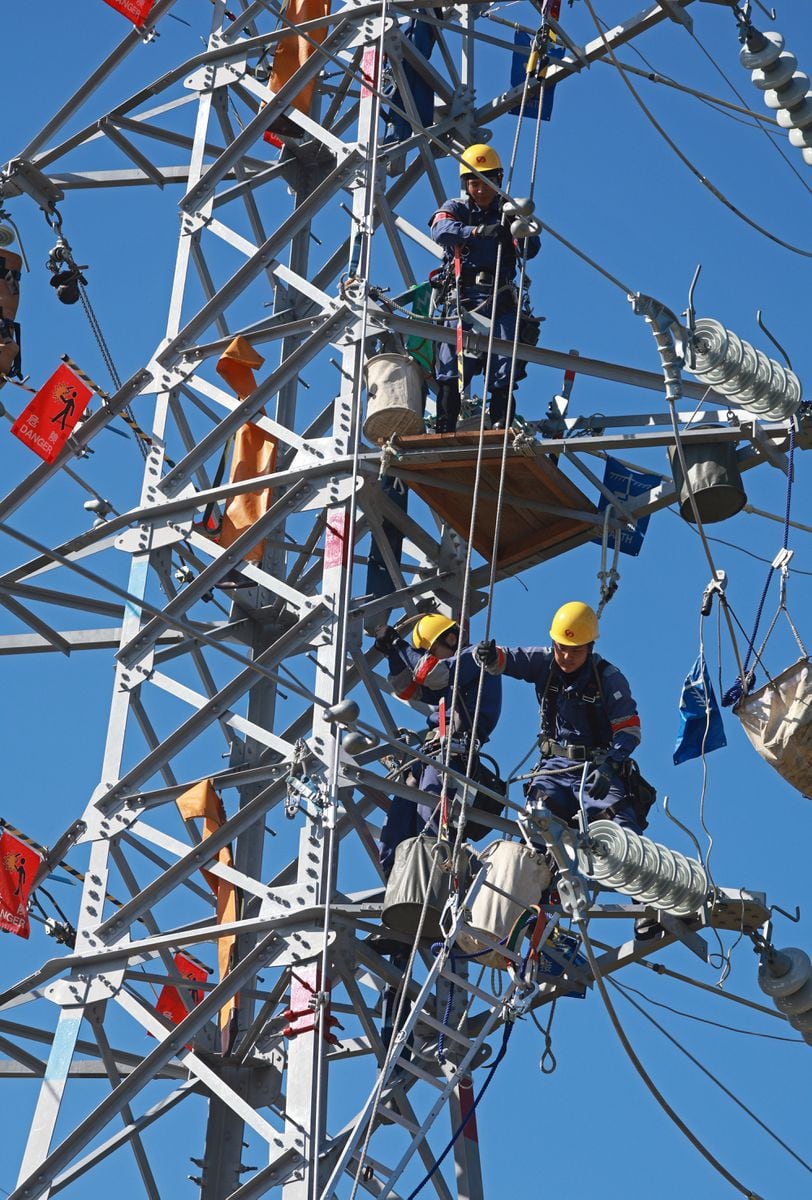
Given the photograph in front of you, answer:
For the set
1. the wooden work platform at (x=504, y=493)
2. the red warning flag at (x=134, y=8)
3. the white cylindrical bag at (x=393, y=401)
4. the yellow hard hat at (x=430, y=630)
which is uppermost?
the red warning flag at (x=134, y=8)

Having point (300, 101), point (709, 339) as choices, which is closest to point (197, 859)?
point (709, 339)

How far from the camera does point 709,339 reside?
53.4 ft

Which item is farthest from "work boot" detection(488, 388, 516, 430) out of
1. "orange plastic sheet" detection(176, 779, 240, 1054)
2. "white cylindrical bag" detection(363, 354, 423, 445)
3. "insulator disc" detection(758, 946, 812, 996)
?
"insulator disc" detection(758, 946, 812, 996)

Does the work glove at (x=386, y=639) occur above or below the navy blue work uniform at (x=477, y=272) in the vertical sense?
below

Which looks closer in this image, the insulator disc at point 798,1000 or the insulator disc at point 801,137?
the insulator disc at point 798,1000

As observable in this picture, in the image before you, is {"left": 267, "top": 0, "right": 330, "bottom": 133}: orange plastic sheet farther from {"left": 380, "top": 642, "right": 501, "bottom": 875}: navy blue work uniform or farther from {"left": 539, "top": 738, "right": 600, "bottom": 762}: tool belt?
{"left": 539, "top": 738, "right": 600, "bottom": 762}: tool belt

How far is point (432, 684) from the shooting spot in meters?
17.2

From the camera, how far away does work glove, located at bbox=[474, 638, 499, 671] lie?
16797 millimetres

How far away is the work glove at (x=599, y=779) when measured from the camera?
16.4 meters

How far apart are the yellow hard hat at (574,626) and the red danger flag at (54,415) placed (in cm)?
379

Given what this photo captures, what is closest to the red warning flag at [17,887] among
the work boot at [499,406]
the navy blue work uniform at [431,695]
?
the navy blue work uniform at [431,695]

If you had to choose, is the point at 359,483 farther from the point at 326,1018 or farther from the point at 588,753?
the point at 326,1018

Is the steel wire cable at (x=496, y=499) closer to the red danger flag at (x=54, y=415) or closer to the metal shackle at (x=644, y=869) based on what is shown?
the metal shackle at (x=644, y=869)

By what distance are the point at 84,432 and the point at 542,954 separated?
16.3ft
